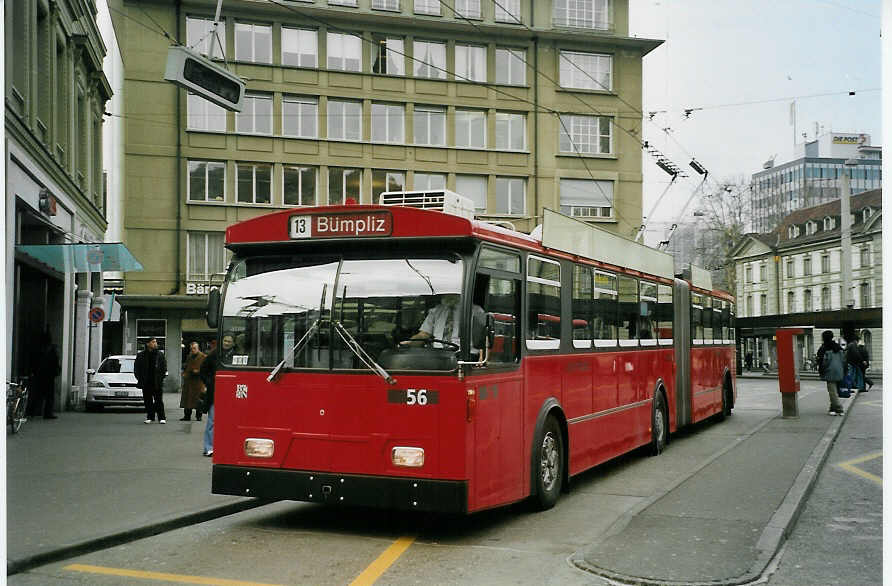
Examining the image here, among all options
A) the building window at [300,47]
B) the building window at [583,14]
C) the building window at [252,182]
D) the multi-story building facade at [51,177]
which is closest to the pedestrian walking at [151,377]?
the multi-story building facade at [51,177]

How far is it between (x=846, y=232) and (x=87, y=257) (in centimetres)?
1568

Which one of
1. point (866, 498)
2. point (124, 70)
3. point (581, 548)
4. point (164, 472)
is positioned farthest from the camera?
point (124, 70)

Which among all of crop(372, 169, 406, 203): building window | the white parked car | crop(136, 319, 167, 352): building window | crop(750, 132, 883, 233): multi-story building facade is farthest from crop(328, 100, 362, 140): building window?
the white parked car

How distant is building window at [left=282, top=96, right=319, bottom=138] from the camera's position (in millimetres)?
39875

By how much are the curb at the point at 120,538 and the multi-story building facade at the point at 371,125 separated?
1111 inches

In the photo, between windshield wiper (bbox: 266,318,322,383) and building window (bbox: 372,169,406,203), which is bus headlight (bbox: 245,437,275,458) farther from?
building window (bbox: 372,169,406,203)

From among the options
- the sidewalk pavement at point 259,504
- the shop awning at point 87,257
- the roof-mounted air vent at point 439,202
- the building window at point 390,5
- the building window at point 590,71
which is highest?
the building window at point 390,5

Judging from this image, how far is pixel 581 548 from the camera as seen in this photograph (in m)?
7.62

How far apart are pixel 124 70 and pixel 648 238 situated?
18719 millimetres

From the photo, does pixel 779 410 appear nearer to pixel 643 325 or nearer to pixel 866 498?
pixel 643 325

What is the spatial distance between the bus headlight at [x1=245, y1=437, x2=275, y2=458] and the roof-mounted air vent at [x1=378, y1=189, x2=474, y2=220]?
7.60ft

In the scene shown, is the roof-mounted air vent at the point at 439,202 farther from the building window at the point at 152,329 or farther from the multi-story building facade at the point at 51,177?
the building window at the point at 152,329

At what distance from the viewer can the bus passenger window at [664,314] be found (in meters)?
14.8

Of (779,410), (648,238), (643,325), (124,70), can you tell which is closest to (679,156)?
(648,238)
